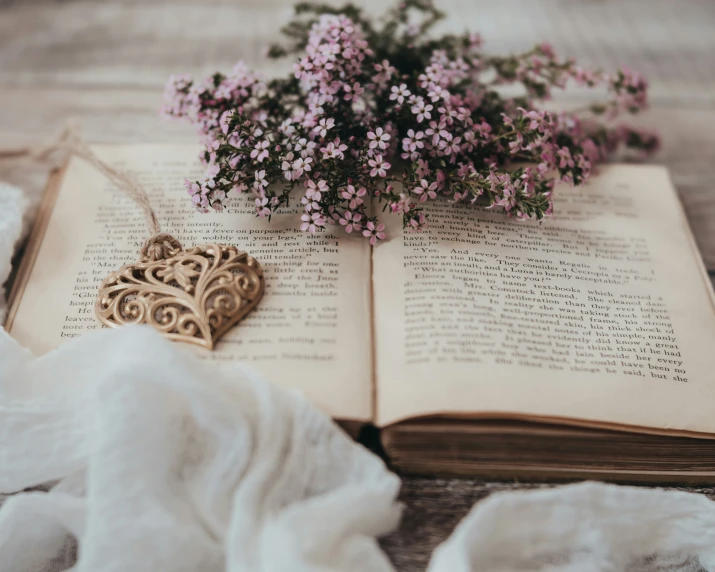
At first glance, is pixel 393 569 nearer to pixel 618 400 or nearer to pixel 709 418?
pixel 618 400

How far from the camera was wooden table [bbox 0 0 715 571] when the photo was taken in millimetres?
1475

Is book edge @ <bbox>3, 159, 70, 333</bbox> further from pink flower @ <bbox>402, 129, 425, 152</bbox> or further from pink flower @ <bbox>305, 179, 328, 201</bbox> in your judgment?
pink flower @ <bbox>402, 129, 425, 152</bbox>

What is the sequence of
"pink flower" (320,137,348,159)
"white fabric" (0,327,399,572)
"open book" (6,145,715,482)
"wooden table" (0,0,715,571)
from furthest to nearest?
1. "wooden table" (0,0,715,571)
2. "pink flower" (320,137,348,159)
3. "open book" (6,145,715,482)
4. "white fabric" (0,327,399,572)

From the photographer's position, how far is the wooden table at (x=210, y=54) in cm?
147

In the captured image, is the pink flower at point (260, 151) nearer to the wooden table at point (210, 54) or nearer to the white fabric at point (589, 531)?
the wooden table at point (210, 54)

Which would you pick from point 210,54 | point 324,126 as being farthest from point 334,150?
point 210,54

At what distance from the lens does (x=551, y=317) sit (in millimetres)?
987

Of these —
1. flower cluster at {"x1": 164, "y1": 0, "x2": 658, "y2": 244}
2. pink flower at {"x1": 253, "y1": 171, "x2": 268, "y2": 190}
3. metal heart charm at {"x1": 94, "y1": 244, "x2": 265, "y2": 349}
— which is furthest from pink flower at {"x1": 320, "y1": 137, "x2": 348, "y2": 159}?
metal heart charm at {"x1": 94, "y1": 244, "x2": 265, "y2": 349}

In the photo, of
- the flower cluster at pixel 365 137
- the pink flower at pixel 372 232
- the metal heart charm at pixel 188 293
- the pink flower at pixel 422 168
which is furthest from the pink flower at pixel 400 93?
the metal heart charm at pixel 188 293

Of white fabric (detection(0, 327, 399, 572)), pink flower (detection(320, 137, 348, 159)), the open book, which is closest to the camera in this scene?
white fabric (detection(0, 327, 399, 572))

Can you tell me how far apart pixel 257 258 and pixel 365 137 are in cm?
29

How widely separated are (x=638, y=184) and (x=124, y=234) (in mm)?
1005

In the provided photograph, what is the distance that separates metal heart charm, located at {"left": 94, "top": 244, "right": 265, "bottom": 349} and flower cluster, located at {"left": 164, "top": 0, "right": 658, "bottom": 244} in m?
0.10

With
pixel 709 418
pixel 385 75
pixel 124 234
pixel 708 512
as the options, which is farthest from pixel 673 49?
pixel 124 234
